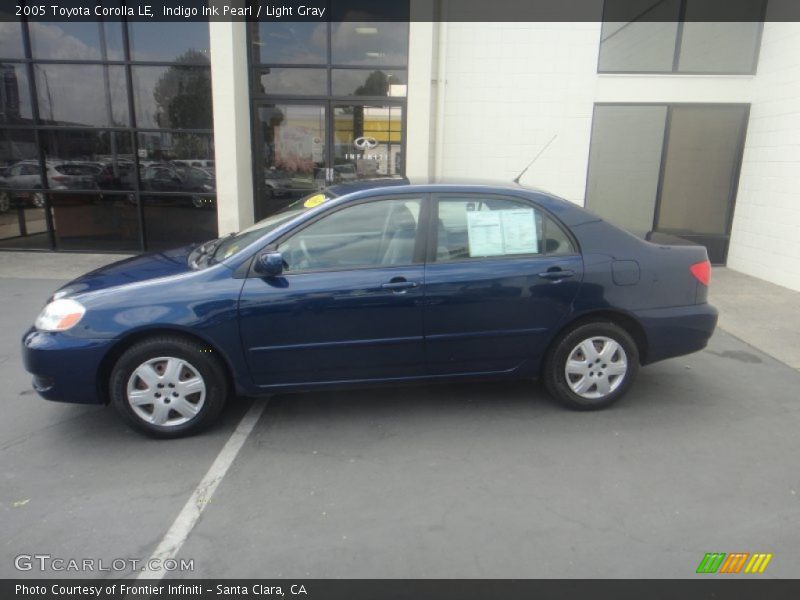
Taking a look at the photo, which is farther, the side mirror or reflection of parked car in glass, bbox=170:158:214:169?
reflection of parked car in glass, bbox=170:158:214:169

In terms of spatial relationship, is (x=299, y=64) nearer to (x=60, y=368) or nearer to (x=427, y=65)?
(x=427, y=65)

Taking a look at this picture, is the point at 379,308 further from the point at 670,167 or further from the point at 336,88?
the point at 670,167

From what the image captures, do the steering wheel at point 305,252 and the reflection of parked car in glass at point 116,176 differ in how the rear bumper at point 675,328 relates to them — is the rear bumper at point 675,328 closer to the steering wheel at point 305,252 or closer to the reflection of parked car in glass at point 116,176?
the steering wheel at point 305,252

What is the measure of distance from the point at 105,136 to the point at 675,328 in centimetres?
905

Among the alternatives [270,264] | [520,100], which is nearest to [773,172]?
[520,100]

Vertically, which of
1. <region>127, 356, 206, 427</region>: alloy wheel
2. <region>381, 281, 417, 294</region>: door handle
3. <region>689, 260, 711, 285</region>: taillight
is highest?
<region>689, 260, 711, 285</region>: taillight

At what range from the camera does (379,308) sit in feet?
11.1

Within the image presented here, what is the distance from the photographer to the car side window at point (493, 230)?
3.56m

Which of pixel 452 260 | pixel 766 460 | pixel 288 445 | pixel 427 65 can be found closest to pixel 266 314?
pixel 288 445

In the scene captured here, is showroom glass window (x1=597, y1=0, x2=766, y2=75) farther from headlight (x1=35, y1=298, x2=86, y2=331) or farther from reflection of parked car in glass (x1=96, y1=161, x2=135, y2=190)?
headlight (x1=35, y1=298, x2=86, y2=331)

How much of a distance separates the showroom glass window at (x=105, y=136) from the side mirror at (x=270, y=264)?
6598mm

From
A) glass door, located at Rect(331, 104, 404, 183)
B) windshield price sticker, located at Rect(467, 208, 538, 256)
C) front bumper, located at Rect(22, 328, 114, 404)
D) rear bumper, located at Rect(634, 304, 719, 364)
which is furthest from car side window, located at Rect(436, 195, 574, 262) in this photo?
glass door, located at Rect(331, 104, 404, 183)

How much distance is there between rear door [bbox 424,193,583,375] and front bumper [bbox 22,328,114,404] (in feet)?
6.60

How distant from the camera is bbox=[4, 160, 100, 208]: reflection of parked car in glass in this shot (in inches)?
360
